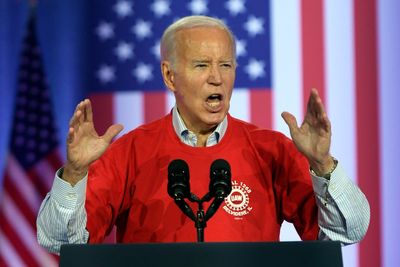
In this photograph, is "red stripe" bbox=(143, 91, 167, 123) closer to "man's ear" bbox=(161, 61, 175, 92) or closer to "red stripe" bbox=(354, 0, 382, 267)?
"red stripe" bbox=(354, 0, 382, 267)

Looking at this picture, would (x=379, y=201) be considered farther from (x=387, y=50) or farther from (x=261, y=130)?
(x=261, y=130)

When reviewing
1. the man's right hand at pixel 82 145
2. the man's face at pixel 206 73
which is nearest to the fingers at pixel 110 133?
the man's right hand at pixel 82 145

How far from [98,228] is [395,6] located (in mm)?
1973

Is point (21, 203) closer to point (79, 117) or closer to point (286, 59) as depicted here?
point (286, 59)

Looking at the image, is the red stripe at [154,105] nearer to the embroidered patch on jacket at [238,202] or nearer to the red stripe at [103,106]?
the red stripe at [103,106]

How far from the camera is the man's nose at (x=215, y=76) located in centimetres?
252

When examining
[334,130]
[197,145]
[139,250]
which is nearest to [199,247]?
[139,250]

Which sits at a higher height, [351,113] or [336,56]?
[336,56]

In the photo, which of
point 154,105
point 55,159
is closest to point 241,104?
point 154,105

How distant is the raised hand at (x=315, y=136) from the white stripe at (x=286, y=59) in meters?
1.50

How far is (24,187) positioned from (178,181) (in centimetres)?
207

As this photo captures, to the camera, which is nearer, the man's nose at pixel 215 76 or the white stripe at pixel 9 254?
the man's nose at pixel 215 76

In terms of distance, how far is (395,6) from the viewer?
3797 mm

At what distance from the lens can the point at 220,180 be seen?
1977 millimetres
